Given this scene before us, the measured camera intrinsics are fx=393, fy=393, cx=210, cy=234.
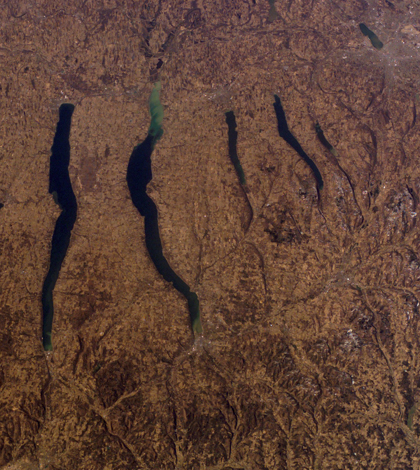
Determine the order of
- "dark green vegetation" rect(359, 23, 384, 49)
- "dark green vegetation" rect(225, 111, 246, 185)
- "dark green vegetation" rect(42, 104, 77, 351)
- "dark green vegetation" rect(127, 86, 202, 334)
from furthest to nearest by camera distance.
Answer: "dark green vegetation" rect(359, 23, 384, 49) < "dark green vegetation" rect(225, 111, 246, 185) < "dark green vegetation" rect(127, 86, 202, 334) < "dark green vegetation" rect(42, 104, 77, 351)

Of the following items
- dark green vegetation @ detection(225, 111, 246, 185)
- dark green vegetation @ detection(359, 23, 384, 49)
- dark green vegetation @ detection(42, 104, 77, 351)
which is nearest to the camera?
dark green vegetation @ detection(42, 104, 77, 351)

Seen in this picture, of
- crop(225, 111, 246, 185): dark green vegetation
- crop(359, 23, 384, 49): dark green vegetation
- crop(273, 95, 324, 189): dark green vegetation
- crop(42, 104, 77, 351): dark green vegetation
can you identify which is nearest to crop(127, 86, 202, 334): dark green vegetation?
crop(42, 104, 77, 351): dark green vegetation

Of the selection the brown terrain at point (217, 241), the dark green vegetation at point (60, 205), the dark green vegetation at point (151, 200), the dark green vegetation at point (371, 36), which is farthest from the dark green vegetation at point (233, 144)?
the dark green vegetation at point (371, 36)

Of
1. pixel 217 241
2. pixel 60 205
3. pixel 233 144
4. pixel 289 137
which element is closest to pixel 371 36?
pixel 289 137

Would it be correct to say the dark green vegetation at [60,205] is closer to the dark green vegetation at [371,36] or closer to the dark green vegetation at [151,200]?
the dark green vegetation at [151,200]

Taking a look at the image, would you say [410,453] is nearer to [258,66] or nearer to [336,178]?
[336,178]

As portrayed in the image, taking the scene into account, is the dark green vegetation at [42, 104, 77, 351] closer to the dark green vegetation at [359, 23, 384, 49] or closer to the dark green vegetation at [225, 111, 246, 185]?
the dark green vegetation at [225, 111, 246, 185]
